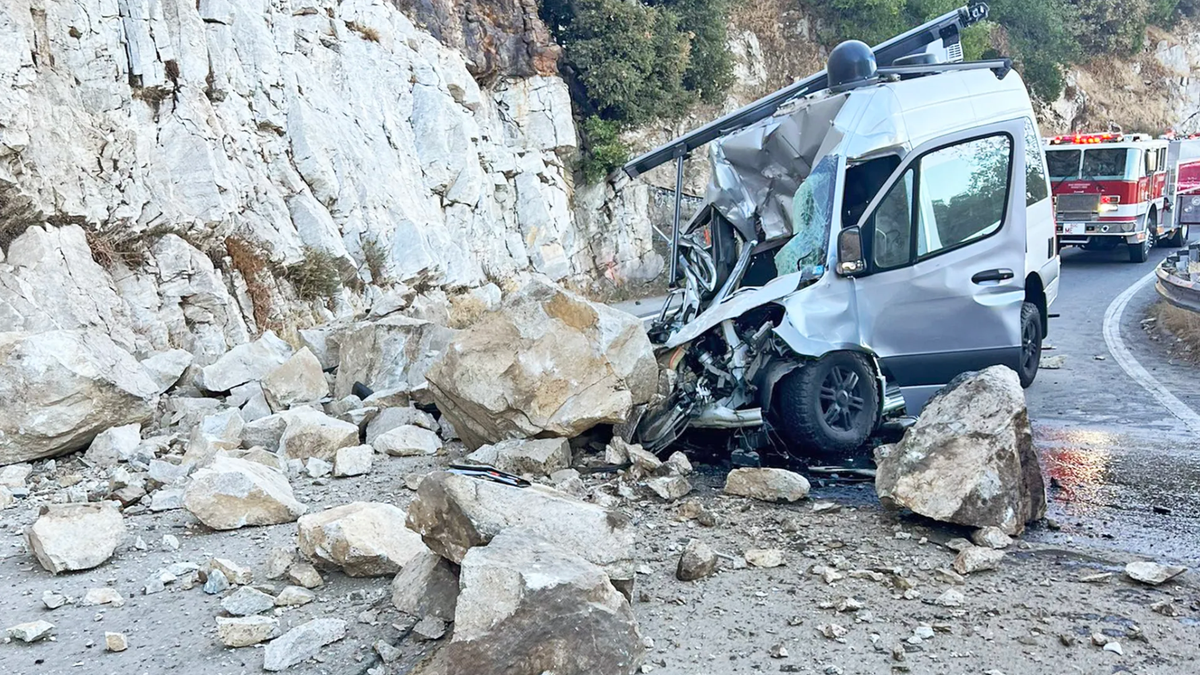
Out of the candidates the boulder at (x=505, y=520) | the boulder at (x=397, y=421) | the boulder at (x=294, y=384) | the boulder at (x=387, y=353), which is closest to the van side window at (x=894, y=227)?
the boulder at (x=505, y=520)

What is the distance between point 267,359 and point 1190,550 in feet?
22.8

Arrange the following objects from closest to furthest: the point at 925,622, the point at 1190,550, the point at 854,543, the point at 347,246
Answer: the point at 925,622, the point at 1190,550, the point at 854,543, the point at 347,246

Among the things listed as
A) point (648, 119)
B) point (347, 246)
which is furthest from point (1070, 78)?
point (347, 246)

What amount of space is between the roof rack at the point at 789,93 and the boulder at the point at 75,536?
4733mm

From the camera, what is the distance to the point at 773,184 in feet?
23.5

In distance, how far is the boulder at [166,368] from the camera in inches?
315

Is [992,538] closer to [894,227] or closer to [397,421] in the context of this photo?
[894,227]

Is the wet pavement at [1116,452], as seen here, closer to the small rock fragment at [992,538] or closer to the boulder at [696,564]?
the small rock fragment at [992,538]

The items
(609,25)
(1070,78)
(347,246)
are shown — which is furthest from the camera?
(1070,78)

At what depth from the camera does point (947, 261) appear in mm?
6254

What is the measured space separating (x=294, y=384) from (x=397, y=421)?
1.40 meters

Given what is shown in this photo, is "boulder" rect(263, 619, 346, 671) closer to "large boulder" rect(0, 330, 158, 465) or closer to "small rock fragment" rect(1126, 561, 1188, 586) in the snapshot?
"small rock fragment" rect(1126, 561, 1188, 586)

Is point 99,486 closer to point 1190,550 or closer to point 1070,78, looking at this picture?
point 1190,550

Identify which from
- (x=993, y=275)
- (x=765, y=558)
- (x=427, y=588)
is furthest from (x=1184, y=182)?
(x=427, y=588)
